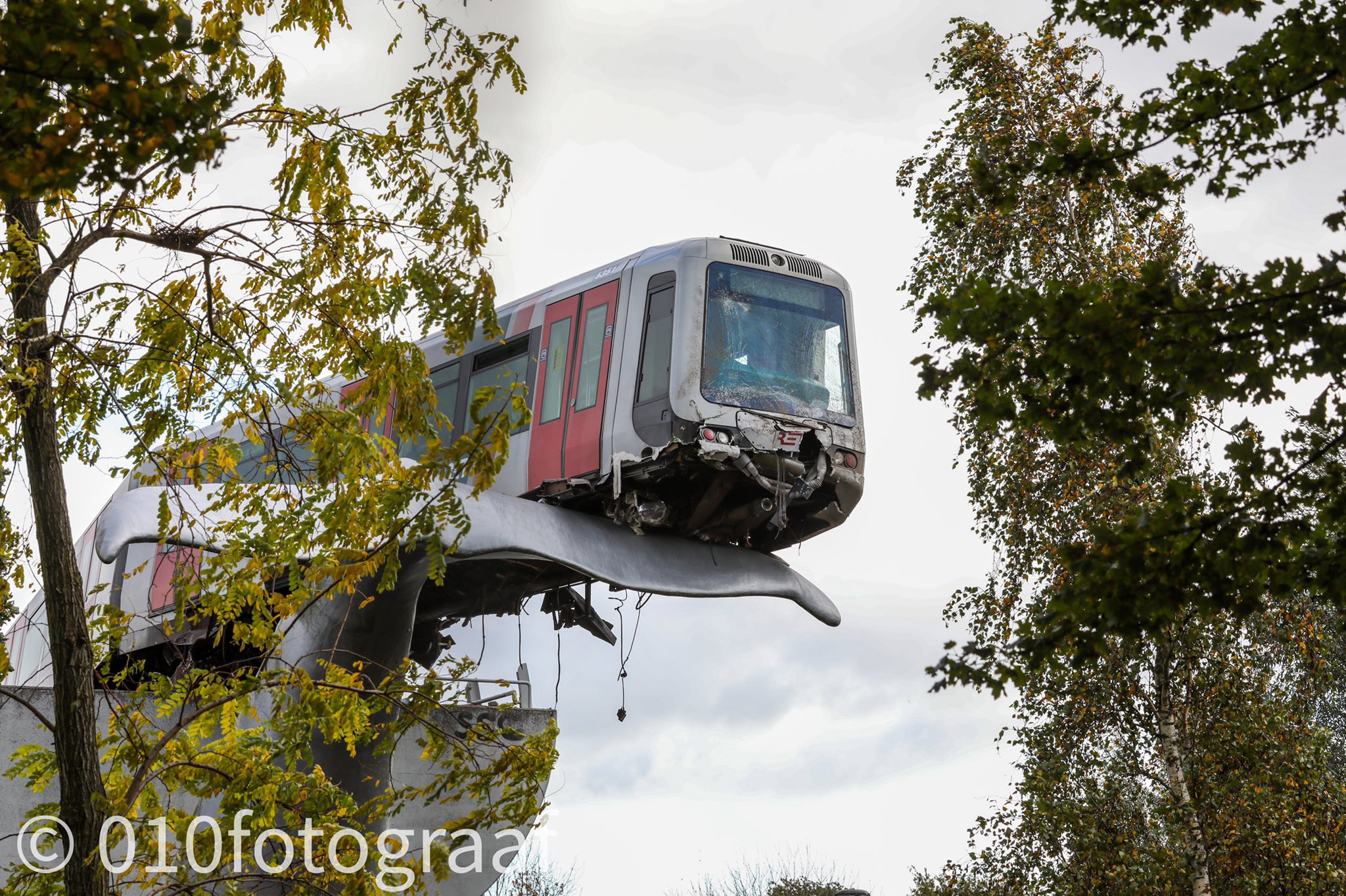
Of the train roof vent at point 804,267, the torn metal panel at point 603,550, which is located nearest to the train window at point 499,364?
the torn metal panel at point 603,550

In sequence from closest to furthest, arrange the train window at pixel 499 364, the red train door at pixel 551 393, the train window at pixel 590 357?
the train window at pixel 590 357 < the red train door at pixel 551 393 < the train window at pixel 499 364

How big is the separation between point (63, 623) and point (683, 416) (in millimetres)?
6876

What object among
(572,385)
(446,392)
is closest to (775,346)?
(572,385)

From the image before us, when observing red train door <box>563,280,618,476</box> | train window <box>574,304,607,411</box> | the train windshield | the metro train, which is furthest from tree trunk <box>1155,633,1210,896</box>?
train window <box>574,304,607,411</box>

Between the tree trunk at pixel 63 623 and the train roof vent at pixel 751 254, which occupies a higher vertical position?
the train roof vent at pixel 751 254

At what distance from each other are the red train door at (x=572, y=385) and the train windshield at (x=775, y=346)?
3.45 feet

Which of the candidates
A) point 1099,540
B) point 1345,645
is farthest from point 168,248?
point 1345,645

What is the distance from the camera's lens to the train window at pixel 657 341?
12.3 metres

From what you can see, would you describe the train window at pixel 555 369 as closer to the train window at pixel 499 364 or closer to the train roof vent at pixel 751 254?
the train window at pixel 499 364

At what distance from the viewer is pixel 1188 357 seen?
561 cm

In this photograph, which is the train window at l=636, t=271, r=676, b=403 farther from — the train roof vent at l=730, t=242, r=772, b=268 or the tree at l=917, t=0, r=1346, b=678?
the tree at l=917, t=0, r=1346, b=678

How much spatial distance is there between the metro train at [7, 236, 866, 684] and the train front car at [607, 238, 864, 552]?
1 cm

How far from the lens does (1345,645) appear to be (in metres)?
27.2

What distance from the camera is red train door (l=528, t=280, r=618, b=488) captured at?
12734 mm
